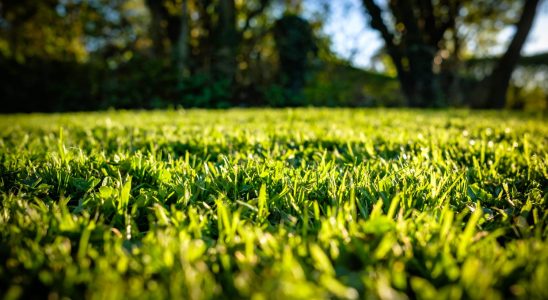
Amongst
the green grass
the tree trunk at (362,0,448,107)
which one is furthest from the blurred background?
the green grass

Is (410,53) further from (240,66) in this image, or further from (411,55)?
(240,66)

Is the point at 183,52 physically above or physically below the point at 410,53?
below

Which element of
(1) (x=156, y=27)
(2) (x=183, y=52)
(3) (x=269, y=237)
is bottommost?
(3) (x=269, y=237)

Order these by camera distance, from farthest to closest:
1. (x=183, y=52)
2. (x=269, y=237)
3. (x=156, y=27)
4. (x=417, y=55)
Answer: (x=156, y=27)
(x=183, y=52)
(x=417, y=55)
(x=269, y=237)

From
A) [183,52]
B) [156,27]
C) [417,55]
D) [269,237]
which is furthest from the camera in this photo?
[156,27]

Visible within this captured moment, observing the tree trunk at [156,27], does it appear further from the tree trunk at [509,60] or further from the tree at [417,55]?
the tree trunk at [509,60]

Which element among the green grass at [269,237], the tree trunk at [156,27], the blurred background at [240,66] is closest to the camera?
the green grass at [269,237]

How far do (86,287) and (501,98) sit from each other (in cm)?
1297

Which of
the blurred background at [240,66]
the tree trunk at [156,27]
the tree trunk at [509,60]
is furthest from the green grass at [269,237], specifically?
the tree trunk at [156,27]

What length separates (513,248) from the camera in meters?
0.81

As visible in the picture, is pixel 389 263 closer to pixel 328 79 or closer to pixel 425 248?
pixel 425 248

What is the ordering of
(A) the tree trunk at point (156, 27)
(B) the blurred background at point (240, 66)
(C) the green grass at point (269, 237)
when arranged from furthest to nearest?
(A) the tree trunk at point (156, 27)
(B) the blurred background at point (240, 66)
(C) the green grass at point (269, 237)

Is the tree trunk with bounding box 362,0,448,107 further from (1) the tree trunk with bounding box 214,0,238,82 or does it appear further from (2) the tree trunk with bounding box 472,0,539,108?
(1) the tree trunk with bounding box 214,0,238,82

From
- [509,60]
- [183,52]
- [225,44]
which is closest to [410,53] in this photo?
[509,60]
